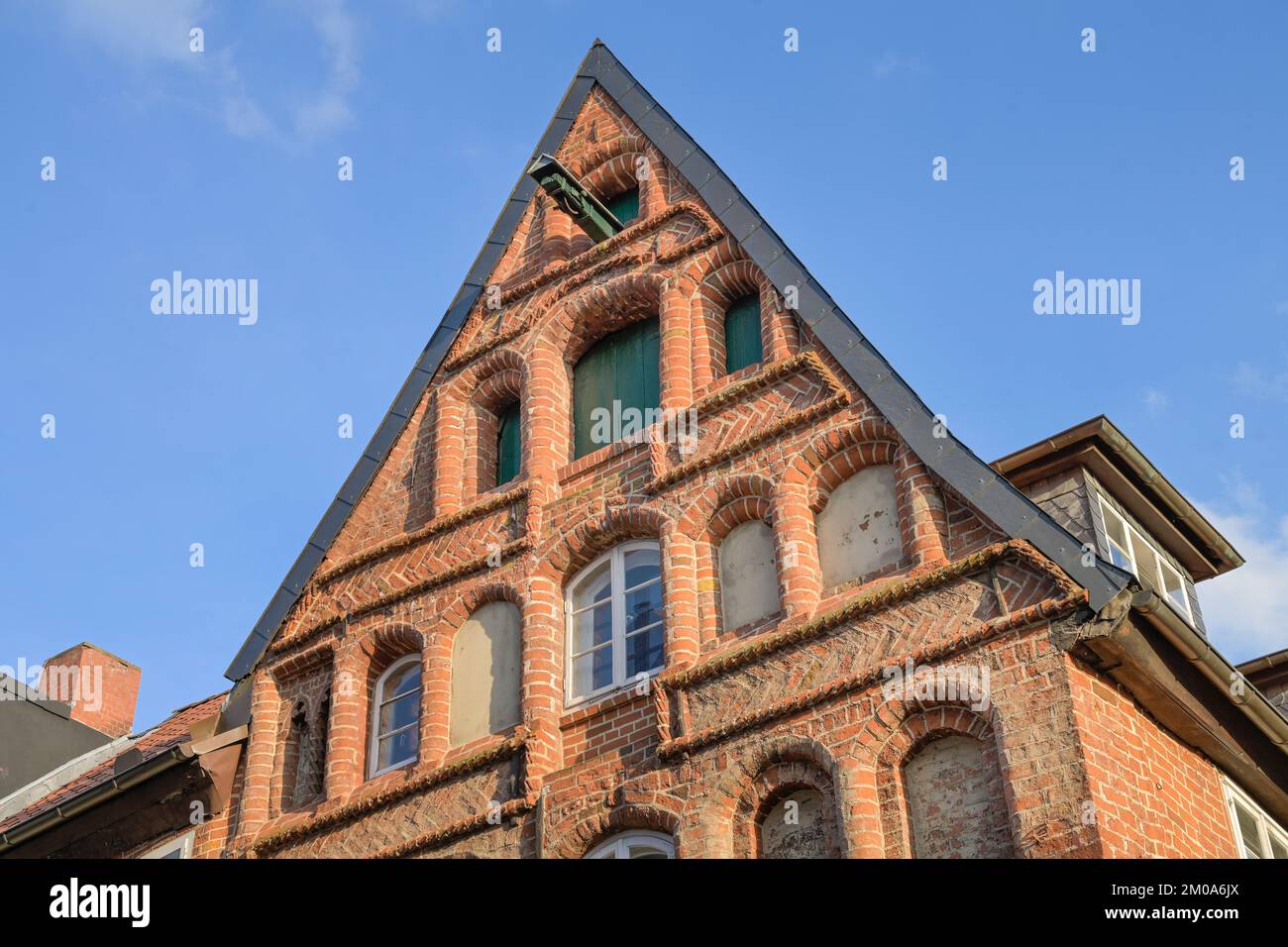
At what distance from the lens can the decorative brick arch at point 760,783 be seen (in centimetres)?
1266

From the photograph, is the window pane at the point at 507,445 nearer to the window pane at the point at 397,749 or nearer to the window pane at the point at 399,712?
the window pane at the point at 399,712

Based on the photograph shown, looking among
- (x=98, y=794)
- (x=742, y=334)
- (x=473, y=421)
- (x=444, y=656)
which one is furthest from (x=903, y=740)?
(x=98, y=794)

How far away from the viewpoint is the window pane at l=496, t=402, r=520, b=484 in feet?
56.2

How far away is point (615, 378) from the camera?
16938 mm

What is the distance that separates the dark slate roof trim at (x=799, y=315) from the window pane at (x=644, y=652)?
2564 millimetres

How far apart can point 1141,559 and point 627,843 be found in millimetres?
5186

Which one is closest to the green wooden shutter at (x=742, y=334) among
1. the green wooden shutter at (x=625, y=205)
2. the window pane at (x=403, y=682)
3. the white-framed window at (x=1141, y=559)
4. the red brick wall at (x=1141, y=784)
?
the green wooden shutter at (x=625, y=205)

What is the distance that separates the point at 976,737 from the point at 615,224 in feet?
24.7

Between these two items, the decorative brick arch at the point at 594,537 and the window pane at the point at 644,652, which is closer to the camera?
the window pane at the point at 644,652

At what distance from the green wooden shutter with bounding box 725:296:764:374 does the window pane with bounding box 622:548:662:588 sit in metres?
1.87

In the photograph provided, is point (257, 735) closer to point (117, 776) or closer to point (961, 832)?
point (117, 776)

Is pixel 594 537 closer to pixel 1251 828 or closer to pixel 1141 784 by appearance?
pixel 1141 784

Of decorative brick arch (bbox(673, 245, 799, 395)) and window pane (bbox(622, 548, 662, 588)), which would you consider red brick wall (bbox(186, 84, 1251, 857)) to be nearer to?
decorative brick arch (bbox(673, 245, 799, 395))
